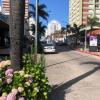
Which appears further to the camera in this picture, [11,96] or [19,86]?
[19,86]

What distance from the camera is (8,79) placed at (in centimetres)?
788

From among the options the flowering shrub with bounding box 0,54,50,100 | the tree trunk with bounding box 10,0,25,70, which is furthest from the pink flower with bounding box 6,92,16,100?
the tree trunk with bounding box 10,0,25,70

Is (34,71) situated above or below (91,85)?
above

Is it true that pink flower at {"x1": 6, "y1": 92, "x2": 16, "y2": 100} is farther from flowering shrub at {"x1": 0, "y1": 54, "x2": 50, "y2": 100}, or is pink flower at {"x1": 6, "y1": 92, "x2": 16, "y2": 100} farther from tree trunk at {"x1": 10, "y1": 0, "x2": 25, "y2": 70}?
tree trunk at {"x1": 10, "y1": 0, "x2": 25, "y2": 70}

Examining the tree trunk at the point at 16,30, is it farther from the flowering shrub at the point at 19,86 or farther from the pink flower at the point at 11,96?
the pink flower at the point at 11,96

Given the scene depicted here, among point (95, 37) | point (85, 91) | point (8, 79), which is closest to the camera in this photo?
point (8, 79)

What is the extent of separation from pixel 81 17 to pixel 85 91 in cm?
16344

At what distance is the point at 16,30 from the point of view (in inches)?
352

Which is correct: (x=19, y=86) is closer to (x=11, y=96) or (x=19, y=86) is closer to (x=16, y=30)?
(x=11, y=96)

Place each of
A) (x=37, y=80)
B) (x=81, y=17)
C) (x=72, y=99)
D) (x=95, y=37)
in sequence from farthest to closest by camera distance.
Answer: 1. (x=81, y=17)
2. (x=95, y=37)
3. (x=72, y=99)
4. (x=37, y=80)

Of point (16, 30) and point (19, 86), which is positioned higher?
point (16, 30)

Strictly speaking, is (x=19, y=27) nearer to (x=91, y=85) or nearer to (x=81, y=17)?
(x=91, y=85)

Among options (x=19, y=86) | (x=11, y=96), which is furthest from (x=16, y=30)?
(x=11, y=96)

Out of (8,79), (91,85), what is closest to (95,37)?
(91,85)
